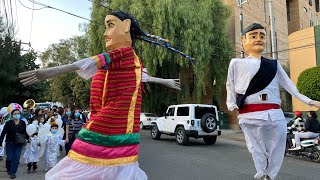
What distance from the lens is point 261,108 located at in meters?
4.38

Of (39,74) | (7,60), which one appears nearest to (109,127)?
(39,74)

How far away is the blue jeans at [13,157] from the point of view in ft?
24.5

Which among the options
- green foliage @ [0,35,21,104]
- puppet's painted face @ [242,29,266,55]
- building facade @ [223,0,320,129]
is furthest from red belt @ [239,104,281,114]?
building facade @ [223,0,320,129]

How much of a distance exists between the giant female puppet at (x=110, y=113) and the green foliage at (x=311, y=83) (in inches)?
591

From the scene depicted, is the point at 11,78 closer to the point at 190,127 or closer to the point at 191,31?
the point at 190,127


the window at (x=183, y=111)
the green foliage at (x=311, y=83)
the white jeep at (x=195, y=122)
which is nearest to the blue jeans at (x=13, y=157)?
the white jeep at (x=195, y=122)

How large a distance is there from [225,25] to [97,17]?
835 centimetres

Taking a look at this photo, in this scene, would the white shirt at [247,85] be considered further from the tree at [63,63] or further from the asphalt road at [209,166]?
the tree at [63,63]

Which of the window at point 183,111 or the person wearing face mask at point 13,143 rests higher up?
the window at point 183,111

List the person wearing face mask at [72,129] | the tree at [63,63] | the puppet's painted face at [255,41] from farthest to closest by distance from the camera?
the tree at [63,63] → the person wearing face mask at [72,129] → the puppet's painted face at [255,41]

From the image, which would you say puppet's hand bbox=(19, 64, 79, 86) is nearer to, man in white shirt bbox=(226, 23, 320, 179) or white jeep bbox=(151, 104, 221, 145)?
man in white shirt bbox=(226, 23, 320, 179)

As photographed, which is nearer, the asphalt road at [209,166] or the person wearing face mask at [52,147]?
the asphalt road at [209,166]

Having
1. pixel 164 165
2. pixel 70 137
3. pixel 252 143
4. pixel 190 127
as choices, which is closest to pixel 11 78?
pixel 70 137

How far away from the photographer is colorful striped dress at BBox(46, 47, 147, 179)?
2.91 m
